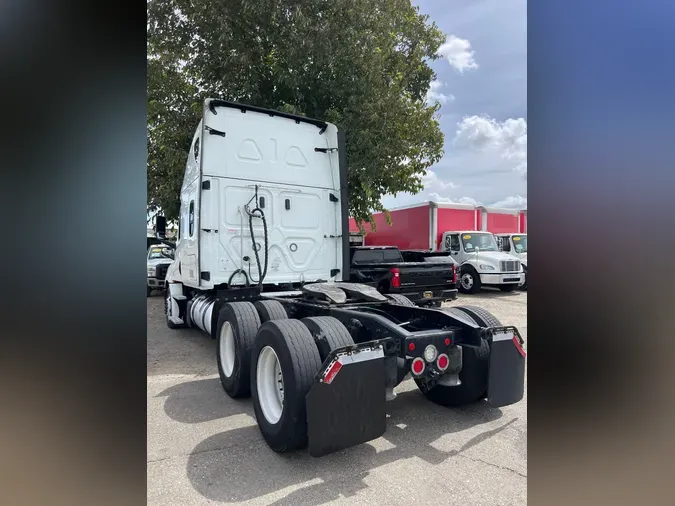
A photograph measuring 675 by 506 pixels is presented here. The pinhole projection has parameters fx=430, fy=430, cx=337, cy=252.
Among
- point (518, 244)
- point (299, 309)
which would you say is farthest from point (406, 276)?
point (518, 244)

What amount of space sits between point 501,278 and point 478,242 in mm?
1710

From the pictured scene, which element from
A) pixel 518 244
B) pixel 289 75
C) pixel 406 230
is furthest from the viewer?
pixel 406 230

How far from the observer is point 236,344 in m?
4.45

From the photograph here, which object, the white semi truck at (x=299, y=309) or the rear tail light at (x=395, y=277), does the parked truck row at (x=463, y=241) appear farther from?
the white semi truck at (x=299, y=309)

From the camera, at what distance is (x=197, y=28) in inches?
429

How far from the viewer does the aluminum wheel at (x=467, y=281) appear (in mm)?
14734

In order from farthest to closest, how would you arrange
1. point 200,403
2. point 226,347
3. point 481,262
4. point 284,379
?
point 481,262 < point 226,347 < point 200,403 < point 284,379

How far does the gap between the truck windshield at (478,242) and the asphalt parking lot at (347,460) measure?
11.2 meters

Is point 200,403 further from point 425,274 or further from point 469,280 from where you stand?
point 469,280

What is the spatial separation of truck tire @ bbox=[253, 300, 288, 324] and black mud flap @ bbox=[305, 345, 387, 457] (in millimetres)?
1803

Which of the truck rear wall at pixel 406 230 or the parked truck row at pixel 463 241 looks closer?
the parked truck row at pixel 463 241

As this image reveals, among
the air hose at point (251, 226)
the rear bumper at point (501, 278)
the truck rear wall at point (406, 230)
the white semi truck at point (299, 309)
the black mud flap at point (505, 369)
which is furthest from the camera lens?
the truck rear wall at point (406, 230)

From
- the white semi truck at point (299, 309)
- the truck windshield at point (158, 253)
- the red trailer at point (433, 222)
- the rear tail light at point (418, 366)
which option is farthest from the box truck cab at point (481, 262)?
the rear tail light at point (418, 366)
